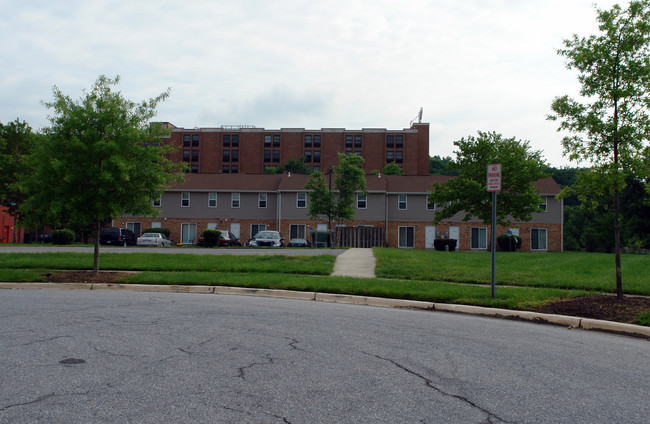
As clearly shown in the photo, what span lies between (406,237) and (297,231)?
988 centimetres

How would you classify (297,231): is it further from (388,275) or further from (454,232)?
(388,275)

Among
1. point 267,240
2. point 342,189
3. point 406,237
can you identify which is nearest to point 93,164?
point 267,240

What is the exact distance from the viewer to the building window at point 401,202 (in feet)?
168

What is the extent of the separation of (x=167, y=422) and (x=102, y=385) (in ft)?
4.14

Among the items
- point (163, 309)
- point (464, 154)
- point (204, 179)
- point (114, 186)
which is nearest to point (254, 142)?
point (204, 179)

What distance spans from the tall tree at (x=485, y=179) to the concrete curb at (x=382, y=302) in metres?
28.5

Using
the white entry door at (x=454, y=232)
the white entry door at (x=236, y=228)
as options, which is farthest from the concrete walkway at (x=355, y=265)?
the white entry door at (x=236, y=228)

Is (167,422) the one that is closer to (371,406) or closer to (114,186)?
(371,406)

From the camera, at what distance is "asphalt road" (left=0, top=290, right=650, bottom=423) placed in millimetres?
4594

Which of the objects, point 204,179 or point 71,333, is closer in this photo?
point 71,333

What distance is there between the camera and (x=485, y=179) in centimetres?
4059

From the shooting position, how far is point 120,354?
20.9 ft

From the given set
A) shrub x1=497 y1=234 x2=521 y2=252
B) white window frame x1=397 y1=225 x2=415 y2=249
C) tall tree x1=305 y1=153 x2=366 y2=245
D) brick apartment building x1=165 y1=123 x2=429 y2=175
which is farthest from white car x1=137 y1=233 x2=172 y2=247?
brick apartment building x1=165 y1=123 x2=429 y2=175

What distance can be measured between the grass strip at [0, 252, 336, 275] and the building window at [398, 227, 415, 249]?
29878mm
